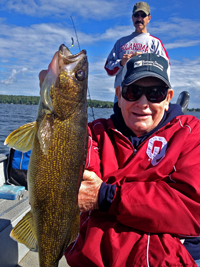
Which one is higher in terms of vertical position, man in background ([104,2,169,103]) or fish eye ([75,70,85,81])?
man in background ([104,2,169,103])

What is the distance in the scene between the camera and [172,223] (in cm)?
200

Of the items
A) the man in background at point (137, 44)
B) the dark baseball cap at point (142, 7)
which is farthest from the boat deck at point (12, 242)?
the dark baseball cap at point (142, 7)

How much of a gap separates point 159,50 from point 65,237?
433cm

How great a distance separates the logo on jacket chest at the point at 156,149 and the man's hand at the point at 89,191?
1.97 ft

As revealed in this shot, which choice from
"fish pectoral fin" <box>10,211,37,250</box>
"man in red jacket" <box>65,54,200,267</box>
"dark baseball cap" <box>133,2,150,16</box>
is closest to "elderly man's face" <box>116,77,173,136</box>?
"man in red jacket" <box>65,54,200,267</box>

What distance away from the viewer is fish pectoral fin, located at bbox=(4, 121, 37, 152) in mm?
2123

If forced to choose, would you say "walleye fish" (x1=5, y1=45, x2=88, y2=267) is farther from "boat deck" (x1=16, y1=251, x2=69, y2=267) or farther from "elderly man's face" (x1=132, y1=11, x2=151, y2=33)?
"elderly man's face" (x1=132, y1=11, x2=151, y2=33)

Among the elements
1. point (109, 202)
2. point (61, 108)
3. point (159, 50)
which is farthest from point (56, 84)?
point (159, 50)

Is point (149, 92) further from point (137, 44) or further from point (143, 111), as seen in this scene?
point (137, 44)

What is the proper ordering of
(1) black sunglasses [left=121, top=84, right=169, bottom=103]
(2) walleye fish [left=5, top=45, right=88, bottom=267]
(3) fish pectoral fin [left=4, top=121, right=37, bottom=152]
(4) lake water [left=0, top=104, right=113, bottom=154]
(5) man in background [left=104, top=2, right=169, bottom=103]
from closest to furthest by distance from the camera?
(2) walleye fish [left=5, top=45, right=88, bottom=267], (3) fish pectoral fin [left=4, top=121, right=37, bottom=152], (1) black sunglasses [left=121, top=84, right=169, bottom=103], (5) man in background [left=104, top=2, right=169, bottom=103], (4) lake water [left=0, top=104, right=113, bottom=154]

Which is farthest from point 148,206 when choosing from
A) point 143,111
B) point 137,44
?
point 137,44

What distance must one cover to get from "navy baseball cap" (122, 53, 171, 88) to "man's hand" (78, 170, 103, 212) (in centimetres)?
107

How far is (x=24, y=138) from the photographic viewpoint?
7.07 feet

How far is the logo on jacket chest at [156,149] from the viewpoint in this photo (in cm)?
239
